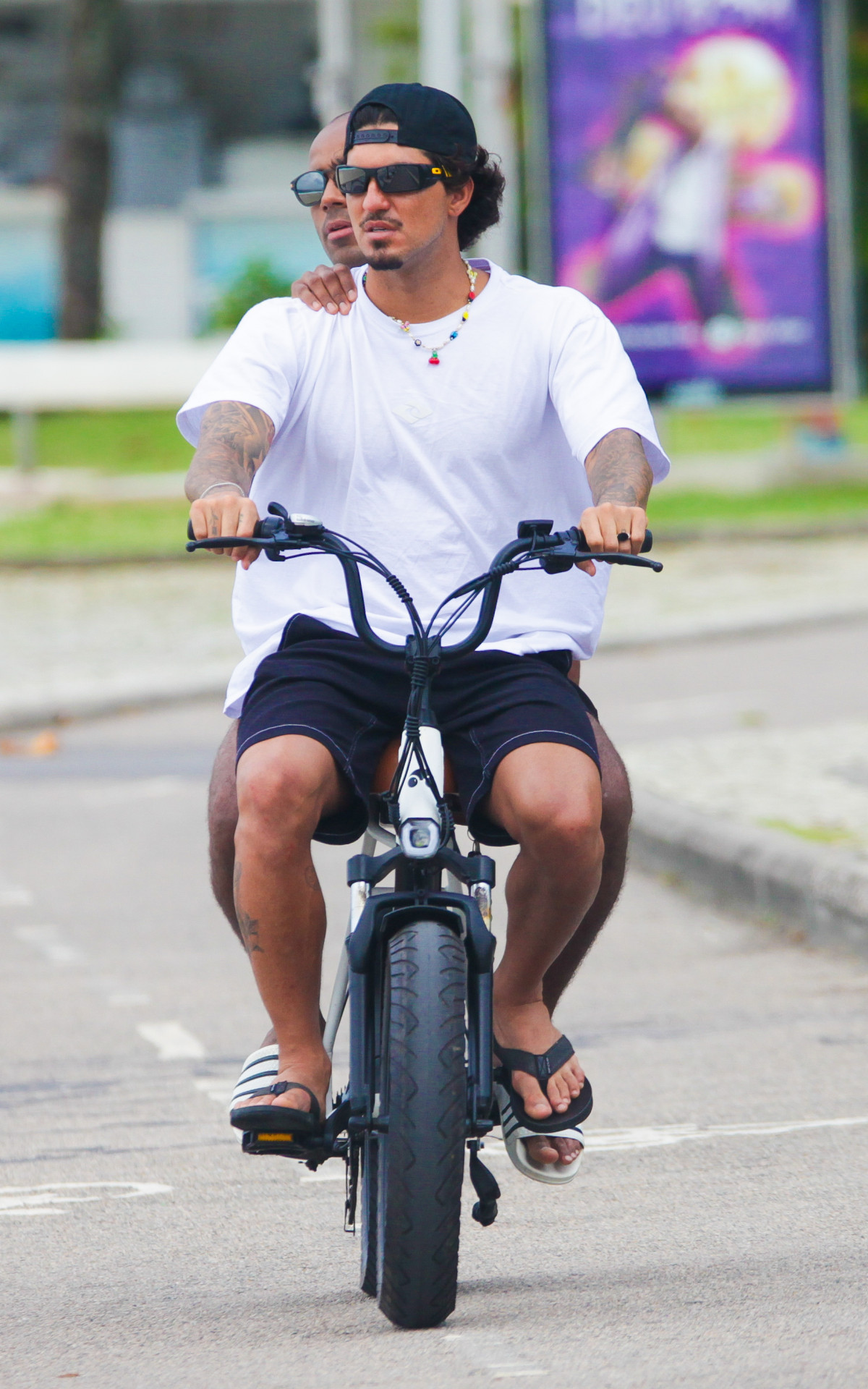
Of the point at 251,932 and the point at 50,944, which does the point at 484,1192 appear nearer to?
the point at 251,932

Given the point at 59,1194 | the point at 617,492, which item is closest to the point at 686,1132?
the point at 59,1194

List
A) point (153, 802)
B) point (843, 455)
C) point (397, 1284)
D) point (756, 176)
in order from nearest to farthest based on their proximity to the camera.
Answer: point (397, 1284)
point (153, 802)
point (756, 176)
point (843, 455)

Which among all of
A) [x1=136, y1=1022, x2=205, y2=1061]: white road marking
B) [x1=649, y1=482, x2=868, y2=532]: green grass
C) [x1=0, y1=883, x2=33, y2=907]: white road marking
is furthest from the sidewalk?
[x1=649, y1=482, x2=868, y2=532]: green grass

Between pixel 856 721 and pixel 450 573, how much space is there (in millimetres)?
6470

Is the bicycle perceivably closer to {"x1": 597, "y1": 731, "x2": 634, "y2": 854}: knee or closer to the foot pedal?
the foot pedal

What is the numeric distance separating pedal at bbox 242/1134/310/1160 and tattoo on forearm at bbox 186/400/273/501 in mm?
1013

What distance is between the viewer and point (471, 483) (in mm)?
3975

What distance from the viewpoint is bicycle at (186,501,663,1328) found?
135 inches

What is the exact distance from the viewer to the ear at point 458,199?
405 centimetres

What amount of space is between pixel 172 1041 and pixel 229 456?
2414 mm

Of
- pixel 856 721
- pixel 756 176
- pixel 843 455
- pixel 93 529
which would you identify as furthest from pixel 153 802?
pixel 843 455

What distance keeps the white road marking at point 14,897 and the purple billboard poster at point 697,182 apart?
41.0ft

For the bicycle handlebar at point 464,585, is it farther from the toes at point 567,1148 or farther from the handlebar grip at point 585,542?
the toes at point 567,1148

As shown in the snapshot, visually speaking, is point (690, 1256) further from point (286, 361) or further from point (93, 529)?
point (93, 529)
